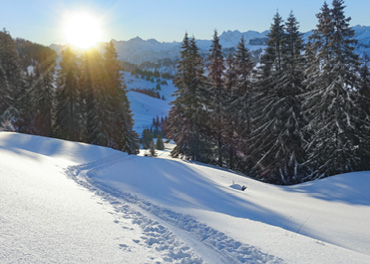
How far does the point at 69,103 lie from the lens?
34781mm

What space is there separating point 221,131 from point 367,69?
1509 centimetres

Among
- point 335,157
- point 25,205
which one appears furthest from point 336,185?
point 25,205

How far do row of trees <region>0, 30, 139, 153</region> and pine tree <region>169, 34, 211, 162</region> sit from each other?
368 inches

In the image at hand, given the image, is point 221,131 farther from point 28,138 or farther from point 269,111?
point 28,138

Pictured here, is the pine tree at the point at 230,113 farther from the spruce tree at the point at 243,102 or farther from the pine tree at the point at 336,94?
the pine tree at the point at 336,94

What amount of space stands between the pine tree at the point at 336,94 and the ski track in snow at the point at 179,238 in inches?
613

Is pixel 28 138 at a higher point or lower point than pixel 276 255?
higher

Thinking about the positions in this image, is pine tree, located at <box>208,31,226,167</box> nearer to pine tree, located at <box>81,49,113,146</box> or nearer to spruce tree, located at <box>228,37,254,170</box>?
spruce tree, located at <box>228,37,254,170</box>

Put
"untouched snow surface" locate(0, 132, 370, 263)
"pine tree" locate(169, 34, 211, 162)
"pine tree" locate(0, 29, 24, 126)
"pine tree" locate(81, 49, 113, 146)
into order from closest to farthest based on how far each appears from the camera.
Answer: "untouched snow surface" locate(0, 132, 370, 263) → "pine tree" locate(169, 34, 211, 162) → "pine tree" locate(81, 49, 113, 146) → "pine tree" locate(0, 29, 24, 126)

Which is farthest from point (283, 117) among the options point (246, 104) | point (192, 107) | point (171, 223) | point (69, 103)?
point (69, 103)

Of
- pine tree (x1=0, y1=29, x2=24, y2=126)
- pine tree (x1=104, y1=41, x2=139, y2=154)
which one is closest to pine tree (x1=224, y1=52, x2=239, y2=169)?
pine tree (x1=104, y1=41, x2=139, y2=154)

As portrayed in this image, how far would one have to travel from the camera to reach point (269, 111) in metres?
24.6

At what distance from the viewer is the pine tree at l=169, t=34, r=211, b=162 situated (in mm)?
29084

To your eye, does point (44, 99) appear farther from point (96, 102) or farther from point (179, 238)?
point (179, 238)
